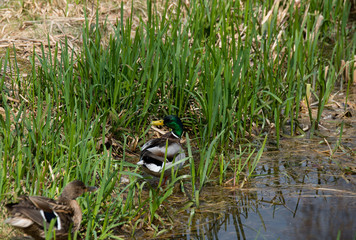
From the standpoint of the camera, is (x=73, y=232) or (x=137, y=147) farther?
(x=137, y=147)

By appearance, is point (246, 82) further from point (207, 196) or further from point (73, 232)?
point (73, 232)

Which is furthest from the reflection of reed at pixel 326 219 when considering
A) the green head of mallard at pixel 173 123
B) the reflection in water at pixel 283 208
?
the green head of mallard at pixel 173 123

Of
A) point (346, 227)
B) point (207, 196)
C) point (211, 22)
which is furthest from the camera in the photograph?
point (211, 22)

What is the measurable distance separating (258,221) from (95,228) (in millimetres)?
1215

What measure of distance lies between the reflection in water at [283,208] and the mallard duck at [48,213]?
0.75 m

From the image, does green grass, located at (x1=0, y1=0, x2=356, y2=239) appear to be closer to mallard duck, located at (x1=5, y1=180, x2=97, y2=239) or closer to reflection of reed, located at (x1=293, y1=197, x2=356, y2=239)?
mallard duck, located at (x1=5, y1=180, x2=97, y2=239)

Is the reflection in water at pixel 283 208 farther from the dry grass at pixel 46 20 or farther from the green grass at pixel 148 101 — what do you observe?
the dry grass at pixel 46 20

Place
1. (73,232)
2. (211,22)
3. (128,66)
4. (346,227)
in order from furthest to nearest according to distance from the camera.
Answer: (211,22), (128,66), (346,227), (73,232)

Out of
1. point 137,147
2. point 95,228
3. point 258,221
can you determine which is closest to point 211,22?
point 137,147

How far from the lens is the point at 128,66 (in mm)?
5137

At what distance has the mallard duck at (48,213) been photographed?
3.23 m

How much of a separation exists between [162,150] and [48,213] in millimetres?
1497

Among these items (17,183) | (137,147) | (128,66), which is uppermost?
(128,66)

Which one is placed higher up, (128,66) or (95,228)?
(128,66)
